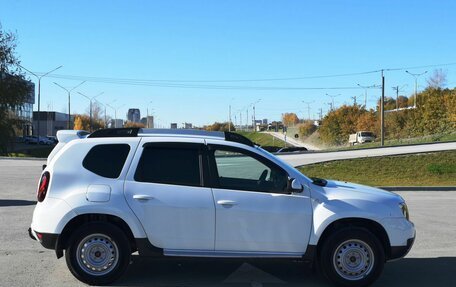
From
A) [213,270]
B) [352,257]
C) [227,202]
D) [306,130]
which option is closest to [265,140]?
[306,130]

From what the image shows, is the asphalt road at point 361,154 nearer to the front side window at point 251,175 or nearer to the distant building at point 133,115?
the front side window at point 251,175

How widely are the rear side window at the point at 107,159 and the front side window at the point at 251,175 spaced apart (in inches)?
42.0

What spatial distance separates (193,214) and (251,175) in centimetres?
108

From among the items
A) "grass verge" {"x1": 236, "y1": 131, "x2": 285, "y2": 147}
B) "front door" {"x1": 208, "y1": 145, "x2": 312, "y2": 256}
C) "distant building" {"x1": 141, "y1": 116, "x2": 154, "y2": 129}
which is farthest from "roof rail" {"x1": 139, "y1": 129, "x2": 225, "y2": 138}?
"grass verge" {"x1": 236, "y1": 131, "x2": 285, "y2": 147}

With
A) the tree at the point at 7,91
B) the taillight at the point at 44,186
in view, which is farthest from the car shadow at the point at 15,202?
the tree at the point at 7,91

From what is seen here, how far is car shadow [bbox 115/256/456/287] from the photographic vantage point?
20.0 feet

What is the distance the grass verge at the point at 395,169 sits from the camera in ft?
80.9

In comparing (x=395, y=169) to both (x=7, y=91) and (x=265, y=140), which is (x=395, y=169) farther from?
(x=265, y=140)

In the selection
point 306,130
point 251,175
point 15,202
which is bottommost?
point 15,202

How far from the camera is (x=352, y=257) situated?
596cm

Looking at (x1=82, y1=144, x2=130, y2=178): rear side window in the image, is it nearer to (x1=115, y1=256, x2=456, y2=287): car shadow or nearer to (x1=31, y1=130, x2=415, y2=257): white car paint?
(x1=31, y1=130, x2=415, y2=257): white car paint

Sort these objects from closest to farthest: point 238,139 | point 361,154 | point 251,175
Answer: point 238,139 → point 251,175 → point 361,154

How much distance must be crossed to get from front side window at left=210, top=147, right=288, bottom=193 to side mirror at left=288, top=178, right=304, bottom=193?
0.32 feet

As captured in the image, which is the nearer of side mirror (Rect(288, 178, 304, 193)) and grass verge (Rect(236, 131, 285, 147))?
Answer: side mirror (Rect(288, 178, 304, 193))
